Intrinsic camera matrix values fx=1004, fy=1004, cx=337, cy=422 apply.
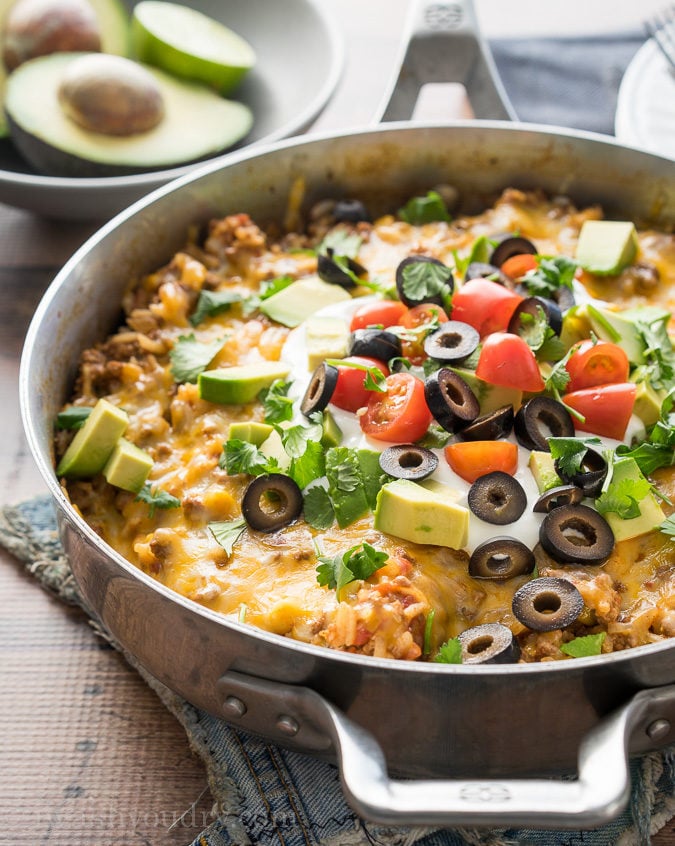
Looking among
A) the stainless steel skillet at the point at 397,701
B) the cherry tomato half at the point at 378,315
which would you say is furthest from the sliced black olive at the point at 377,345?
the stainless steel skillet at the point at 397,701

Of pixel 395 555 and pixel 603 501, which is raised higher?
pixel 603 501

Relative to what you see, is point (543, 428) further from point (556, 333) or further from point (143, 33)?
point (143, 33)

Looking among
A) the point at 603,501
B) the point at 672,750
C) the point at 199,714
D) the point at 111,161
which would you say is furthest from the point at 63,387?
the point at 672,750

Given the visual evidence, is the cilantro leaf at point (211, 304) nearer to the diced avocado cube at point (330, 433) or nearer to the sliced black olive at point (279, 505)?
the diced avocado cube at point (330, 433)

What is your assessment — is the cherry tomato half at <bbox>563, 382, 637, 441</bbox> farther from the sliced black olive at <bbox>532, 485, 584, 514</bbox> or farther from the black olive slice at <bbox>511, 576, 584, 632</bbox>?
the black olive slice at <bbox>511, 576, 584, 632</bbox>

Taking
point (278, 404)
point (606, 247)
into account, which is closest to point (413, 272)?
point (278, 404)
